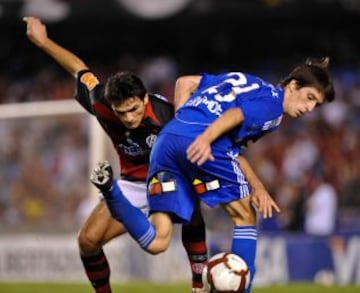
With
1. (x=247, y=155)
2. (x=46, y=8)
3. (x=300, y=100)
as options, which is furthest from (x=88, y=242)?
(x=46, y=8)

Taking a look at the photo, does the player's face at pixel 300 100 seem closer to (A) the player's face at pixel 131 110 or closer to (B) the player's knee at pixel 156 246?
(A) the player's face at pixel 131 110

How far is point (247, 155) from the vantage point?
68.0 feet

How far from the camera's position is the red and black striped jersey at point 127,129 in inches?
369

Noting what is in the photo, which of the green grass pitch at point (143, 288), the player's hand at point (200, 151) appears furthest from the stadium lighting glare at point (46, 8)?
the player's hand at point (200, 151)

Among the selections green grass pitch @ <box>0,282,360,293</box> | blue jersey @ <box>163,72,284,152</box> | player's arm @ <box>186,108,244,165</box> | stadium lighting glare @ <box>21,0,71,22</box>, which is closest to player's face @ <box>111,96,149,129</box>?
blue jersey @ <box>163,72,284,152</box>

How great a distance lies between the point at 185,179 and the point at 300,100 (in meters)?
1.00

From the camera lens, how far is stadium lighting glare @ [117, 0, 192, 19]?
22.5 metres

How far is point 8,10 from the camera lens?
23562mm

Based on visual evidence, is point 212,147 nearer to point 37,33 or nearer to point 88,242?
point 88,242

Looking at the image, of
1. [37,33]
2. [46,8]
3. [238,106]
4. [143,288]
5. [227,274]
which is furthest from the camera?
[46,8]

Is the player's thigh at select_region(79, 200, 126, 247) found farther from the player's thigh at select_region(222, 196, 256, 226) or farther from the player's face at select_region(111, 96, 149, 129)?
the player's thigh at select_region(222, 196, 256, 226)

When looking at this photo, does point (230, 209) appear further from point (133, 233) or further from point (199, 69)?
point (199, 69)

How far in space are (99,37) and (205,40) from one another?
2.39m

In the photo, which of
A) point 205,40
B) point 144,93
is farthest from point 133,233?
point 205,40
